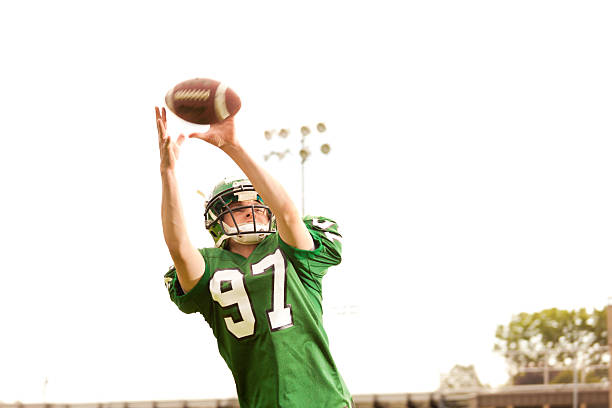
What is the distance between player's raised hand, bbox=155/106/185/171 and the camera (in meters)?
4.02

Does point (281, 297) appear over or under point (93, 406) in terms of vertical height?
over

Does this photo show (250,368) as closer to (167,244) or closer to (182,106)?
(167,244)

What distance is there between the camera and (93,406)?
46.1 meters

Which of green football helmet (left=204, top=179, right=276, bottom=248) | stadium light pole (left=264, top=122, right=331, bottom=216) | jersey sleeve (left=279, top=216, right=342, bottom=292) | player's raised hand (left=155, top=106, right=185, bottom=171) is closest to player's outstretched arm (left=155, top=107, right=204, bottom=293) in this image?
player's raised hand (left=155, top=106, right=185, bottom=171)

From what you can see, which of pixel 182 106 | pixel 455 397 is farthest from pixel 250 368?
pixel 455 397

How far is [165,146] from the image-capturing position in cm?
404

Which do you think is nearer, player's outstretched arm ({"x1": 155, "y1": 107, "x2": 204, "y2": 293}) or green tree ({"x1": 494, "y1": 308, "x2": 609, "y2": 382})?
player's outstretched arm ({"x1": 155, "y1": 107, "x2": 204, "y2": 293})

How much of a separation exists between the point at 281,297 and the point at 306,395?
47 cm

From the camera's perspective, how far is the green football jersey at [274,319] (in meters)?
4.07

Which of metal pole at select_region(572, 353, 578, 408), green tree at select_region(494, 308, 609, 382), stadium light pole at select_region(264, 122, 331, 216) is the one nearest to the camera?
stadium light pole at select_region(264, 122, 331, 216)

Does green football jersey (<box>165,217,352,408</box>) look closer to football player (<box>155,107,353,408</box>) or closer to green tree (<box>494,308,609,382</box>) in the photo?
football player (<box>155,107,353,408</box>)

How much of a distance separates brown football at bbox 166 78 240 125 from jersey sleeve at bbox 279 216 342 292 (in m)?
0.68

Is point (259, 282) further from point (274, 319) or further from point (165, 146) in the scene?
point (165, 146)

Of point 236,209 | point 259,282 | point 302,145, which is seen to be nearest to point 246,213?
point 236,209
